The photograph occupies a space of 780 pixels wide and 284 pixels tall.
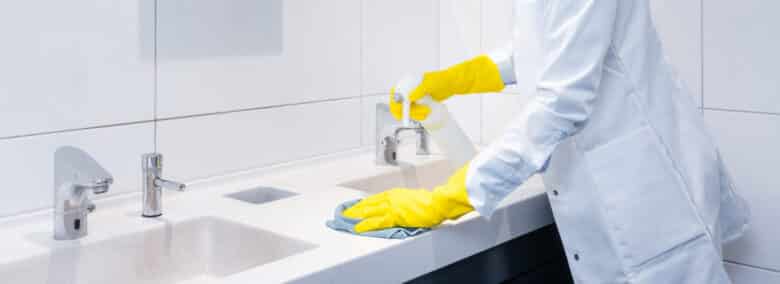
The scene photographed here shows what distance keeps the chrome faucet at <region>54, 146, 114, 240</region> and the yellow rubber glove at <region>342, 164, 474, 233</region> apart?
0.45m

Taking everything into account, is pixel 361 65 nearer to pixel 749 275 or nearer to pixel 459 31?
pixel 459 31

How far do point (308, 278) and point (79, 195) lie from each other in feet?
1.55

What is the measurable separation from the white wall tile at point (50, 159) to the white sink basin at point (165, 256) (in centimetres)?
15

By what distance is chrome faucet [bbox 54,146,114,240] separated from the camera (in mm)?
1359

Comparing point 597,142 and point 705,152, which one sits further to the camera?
point 705,152

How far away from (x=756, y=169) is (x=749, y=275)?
0.24 meters

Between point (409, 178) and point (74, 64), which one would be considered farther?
point (409, 178)

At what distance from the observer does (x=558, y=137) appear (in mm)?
1396

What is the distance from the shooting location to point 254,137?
1.80 meters

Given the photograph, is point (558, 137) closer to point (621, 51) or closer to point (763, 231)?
point (621, 51)

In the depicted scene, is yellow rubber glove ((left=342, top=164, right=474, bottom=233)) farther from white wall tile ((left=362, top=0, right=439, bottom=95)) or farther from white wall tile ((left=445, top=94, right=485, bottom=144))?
white wall tile ((left=445, top=94, right=485, bottom=144))

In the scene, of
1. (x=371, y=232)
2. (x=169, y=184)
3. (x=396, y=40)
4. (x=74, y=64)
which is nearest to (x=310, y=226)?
(x=371, y=232)

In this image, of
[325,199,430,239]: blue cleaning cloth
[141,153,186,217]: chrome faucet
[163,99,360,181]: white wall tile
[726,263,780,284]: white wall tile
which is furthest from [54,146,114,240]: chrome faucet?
[726,263,780,284]: white wall tile

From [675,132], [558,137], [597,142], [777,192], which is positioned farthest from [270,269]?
[777,192]
